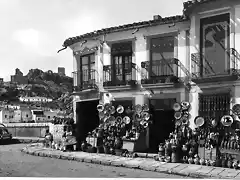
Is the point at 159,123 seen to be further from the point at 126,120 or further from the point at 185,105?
the point at 185,105

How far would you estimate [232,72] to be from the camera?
8.44 metres

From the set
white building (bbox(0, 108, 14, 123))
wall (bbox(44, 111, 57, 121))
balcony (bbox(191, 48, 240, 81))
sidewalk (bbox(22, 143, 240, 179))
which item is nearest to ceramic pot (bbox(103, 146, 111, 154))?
sidewalk (bbox(22, 143, 240, 179))

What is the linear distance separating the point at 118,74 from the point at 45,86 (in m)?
3.38

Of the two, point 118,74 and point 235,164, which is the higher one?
point 118,74

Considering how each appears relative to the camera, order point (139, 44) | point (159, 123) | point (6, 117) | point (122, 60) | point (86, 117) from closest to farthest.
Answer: point (139, 44) < point (159, 123) < point (122, 60) < point (86, 117) < point (6, 117)

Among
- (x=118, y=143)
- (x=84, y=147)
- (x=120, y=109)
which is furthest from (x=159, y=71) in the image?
(x=84, y=147)

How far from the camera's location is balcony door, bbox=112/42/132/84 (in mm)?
10805

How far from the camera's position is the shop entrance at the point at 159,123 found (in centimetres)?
1034

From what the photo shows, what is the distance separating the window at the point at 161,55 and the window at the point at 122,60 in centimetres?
84

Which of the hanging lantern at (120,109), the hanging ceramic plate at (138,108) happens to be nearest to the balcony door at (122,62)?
the hanging lantern at (120,109)

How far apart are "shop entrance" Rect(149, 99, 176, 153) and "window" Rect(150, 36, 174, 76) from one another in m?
0.93

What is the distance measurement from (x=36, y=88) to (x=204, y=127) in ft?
23.7

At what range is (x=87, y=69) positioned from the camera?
1211 cm

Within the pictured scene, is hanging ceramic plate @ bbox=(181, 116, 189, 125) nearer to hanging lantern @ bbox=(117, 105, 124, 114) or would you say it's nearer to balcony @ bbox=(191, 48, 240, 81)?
balcony @ bbox=(191, 48, 240, 81)
